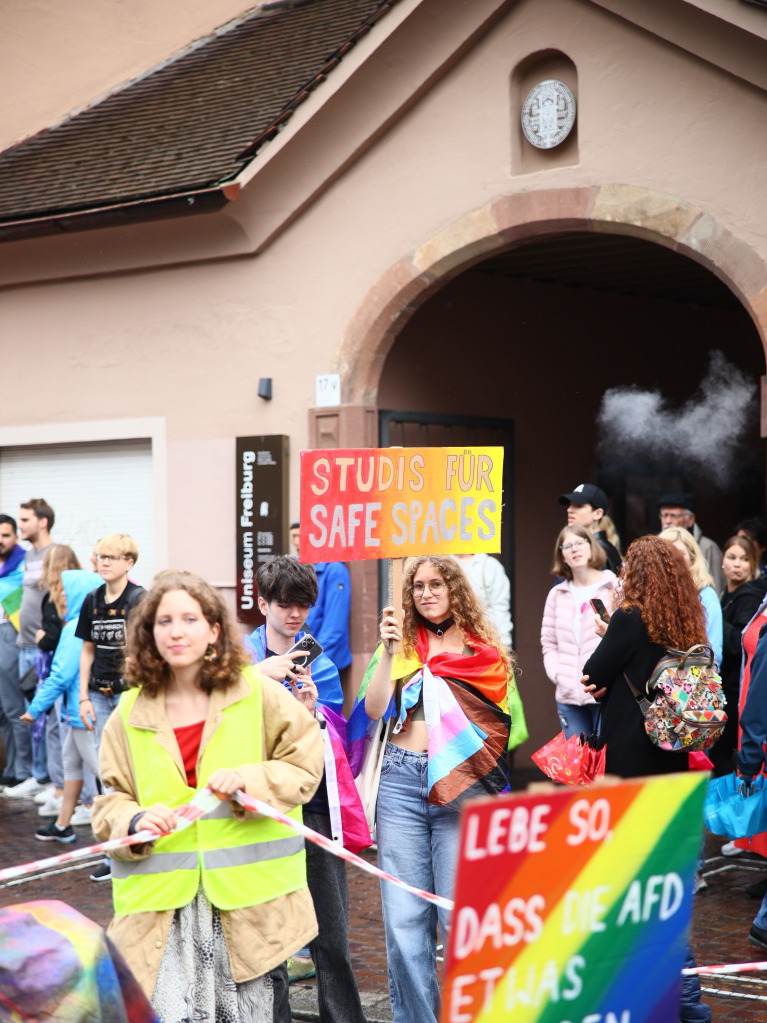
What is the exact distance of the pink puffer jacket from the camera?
762cm

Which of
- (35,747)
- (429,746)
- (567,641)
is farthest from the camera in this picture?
(35,747)

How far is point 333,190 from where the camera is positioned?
9992mm

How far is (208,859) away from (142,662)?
0.60 meters

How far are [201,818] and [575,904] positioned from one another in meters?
1.36

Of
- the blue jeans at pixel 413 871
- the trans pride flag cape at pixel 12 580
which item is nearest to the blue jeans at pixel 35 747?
the trans pride flag cape at pixel 12 580

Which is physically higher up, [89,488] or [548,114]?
[548,114]

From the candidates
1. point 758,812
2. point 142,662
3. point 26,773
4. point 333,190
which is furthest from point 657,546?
point 26,773

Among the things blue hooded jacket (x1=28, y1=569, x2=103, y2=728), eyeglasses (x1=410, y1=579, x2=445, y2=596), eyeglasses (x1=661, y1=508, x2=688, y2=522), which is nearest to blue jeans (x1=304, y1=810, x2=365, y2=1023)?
eyeglasses (x1=410, y1=579, x2=445, y2=596)

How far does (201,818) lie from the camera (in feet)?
13.1

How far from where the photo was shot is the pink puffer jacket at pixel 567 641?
7621 mm

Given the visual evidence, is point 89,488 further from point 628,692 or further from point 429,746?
point 429,746

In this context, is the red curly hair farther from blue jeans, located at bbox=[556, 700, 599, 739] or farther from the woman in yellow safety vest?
blue jeans, located at bbox=[556, 700, 599, 739]

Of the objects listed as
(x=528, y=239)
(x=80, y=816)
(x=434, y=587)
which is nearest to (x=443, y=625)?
(x=434, y=587)

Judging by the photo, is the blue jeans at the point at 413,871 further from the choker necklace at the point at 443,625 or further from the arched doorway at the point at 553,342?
the arched doorway at the point at 553,342
